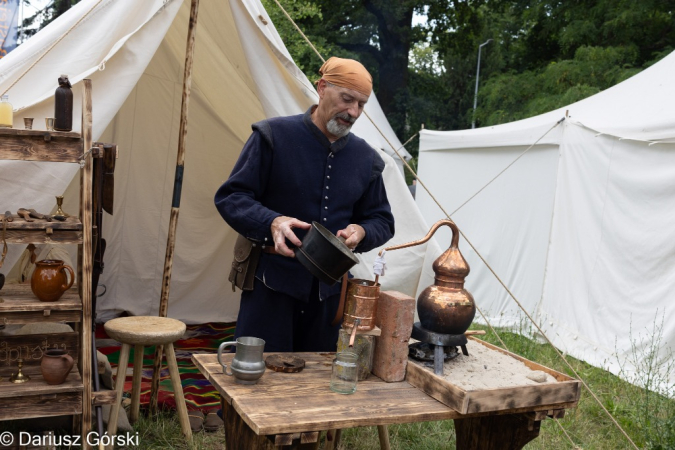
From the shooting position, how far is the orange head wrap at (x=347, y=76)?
7.32ft

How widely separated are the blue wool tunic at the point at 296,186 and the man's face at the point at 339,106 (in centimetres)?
10

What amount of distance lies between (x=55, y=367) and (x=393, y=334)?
4.77 ft

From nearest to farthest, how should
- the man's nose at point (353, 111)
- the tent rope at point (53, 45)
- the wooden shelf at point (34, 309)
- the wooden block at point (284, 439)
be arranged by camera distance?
the wooden block at point (284, 439), the man's nose at point (353, 111), the wooden shelf at point (34, 309), the tent rope at point (53, 45)

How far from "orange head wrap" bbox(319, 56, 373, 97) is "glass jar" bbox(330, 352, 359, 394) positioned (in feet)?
2.98

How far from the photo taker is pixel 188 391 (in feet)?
12.5

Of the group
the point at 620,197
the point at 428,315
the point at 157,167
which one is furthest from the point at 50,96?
the point at 620,197

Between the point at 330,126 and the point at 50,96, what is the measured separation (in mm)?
1277

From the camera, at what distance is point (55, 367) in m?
2.62

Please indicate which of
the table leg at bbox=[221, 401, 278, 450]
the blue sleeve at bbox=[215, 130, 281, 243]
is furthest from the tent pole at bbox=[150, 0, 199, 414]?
the table leg at bbox=[221, 401, 278, 450]

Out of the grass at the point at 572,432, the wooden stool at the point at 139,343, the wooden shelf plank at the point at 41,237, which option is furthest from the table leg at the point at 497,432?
the wooden shelf plank at the point at 41,237

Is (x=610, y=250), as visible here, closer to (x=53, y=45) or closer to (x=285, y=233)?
(x=285, y=233)

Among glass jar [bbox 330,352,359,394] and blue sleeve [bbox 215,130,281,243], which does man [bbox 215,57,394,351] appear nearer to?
blue sleeve [bbox 215,130,281,243]

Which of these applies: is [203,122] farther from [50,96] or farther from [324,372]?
[324,372]

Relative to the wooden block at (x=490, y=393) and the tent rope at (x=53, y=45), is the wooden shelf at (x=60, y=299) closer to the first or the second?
the tent rope at (x=53, y=45)
